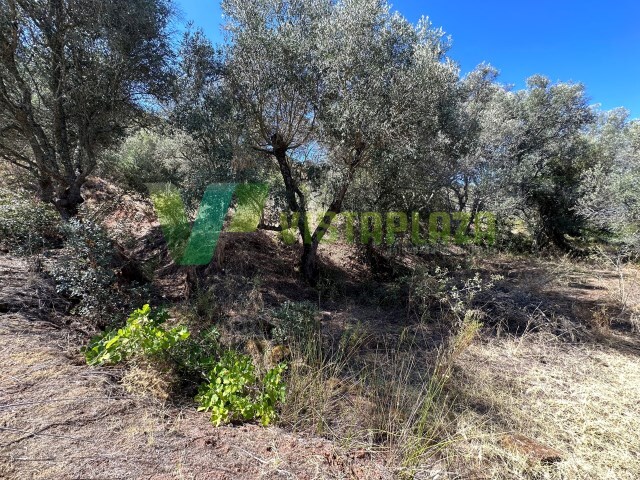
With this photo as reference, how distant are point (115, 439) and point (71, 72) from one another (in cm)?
533

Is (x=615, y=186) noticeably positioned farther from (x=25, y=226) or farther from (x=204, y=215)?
(x=25, y=226)

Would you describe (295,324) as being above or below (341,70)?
below

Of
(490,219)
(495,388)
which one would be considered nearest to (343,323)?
(495,388)

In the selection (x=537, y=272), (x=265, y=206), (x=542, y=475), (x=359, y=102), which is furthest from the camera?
(x=537, y=272)

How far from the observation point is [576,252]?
33.2 feet

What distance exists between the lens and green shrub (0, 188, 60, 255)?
4.33 m

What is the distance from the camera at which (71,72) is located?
4.44 m

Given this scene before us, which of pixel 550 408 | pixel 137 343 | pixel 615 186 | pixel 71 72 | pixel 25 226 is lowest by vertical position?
pixel 550 408

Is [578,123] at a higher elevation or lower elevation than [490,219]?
higher

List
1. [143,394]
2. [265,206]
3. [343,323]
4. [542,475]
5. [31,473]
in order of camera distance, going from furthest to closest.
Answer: [265,206] < [343,323] < [143,394] < [542,475] < [31,473]

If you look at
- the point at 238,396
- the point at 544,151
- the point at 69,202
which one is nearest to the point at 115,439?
the point at 238,396

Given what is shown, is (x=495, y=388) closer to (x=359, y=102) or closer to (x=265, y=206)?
(x=359, y=102)

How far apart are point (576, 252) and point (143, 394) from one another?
43.1ft
